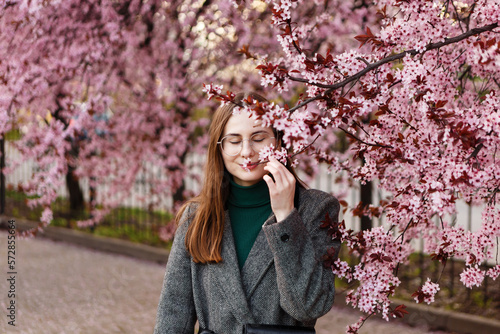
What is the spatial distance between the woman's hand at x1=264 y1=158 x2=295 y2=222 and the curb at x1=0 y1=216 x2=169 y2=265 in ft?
17.5

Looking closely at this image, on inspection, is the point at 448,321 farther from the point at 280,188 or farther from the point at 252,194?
the point at 280,188

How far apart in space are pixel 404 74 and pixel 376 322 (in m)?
3.51

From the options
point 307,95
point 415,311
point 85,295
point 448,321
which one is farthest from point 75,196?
point 307,95

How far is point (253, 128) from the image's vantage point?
189cm

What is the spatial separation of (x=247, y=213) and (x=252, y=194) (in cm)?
8

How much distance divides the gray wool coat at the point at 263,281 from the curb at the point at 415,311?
2.95m

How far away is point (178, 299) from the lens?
198cm

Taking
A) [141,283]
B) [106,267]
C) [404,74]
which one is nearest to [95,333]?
[141,283]

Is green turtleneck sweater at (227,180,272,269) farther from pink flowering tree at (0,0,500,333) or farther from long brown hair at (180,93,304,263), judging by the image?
pink flowering tree at (0,0,500,333)

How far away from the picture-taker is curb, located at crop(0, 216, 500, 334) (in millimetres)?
4285

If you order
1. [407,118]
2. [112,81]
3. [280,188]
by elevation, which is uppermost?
[112,81]

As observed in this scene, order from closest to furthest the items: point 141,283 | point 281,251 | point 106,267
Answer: point 281,251 → point 141,283 → point 106,267

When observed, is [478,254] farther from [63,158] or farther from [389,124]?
[63,158]

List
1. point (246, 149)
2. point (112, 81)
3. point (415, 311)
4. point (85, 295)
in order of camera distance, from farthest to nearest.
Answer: point (112, 81), point (85, 295), point (415, 311), point (246, 149)
